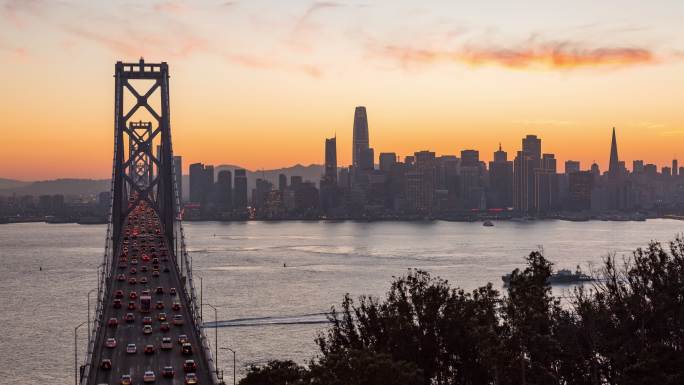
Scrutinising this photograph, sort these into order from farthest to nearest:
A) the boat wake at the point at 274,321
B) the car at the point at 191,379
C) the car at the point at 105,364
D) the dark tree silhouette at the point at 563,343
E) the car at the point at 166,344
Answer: the boat wake at the point at 274,321 → the car at the point at 166,344 → the car at the point at 105,364 → the car at the point at 191,379 → the dark tree silhouette at the point at 563,343

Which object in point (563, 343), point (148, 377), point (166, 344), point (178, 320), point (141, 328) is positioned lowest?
point (148, 377)

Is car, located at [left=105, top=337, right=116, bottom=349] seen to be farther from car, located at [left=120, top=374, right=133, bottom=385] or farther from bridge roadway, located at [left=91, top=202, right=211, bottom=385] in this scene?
car, located at [left=120, top=374, right=133, bottom=385]

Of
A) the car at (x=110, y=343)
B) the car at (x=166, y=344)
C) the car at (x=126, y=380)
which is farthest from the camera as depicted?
the car at (x=110, y=343)

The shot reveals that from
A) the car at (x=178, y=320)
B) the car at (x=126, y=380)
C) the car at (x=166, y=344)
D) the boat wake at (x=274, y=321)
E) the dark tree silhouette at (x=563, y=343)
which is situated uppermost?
the dark tree silhouette at (x=563, y=343)

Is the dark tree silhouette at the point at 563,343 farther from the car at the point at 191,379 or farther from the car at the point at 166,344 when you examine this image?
the car at the point at 166,344

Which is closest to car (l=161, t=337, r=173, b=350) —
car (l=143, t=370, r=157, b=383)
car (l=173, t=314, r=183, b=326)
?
car (l=173, t=314, r=183, b=326)

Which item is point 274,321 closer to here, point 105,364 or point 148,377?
point 105,364

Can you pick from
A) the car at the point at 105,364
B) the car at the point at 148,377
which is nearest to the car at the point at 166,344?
the car at the point at 105,364

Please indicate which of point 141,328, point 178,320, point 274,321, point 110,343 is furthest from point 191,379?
point 274,321
